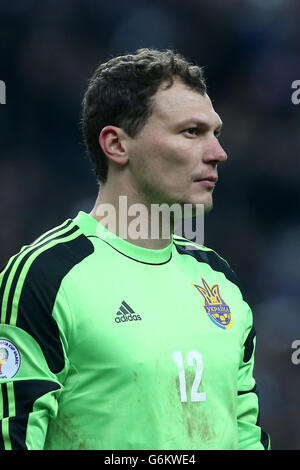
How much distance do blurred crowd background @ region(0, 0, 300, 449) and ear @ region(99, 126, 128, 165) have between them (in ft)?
14.9

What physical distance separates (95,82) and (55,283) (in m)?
0.86

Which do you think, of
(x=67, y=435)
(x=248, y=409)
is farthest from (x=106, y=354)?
(x=248, y=409)

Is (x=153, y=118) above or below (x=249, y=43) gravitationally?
below

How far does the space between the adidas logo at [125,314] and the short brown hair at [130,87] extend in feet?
1.89

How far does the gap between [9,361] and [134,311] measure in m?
0.45

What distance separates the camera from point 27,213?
25.0 ft

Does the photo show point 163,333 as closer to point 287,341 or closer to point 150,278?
point 150,278

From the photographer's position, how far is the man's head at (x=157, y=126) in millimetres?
2900

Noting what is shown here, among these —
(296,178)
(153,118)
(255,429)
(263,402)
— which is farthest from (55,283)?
(296,178)

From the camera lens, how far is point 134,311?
271cm

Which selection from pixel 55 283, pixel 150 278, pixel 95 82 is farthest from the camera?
pixel 95 82

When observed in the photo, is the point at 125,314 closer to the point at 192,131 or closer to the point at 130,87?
the point at 192,131

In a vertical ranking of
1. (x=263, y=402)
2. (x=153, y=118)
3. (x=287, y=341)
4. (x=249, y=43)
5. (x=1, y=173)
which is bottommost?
(x=263, y=402)

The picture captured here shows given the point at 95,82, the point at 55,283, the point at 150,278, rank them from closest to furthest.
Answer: the point at 55,283, the point at 150,278, the point at 95,82
